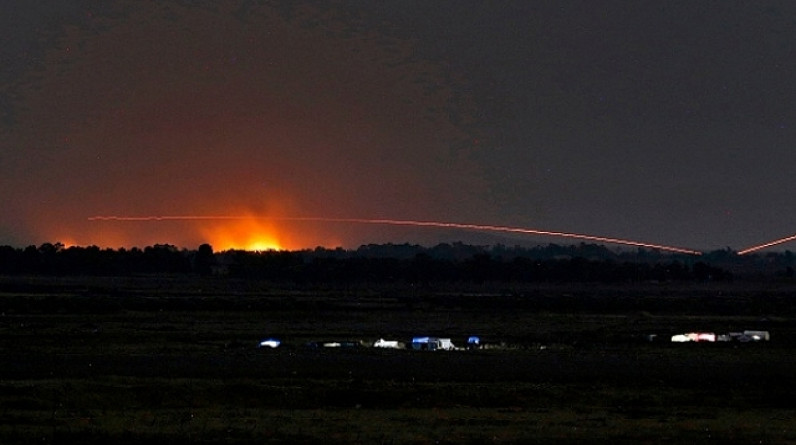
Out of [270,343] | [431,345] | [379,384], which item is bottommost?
[379,384]

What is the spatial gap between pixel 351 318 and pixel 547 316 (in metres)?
14.7

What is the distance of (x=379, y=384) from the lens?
5156 centimetres

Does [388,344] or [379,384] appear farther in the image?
[388,344]

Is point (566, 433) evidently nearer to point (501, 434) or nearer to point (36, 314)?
point (501, 434)

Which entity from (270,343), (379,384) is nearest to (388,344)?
(270,343)

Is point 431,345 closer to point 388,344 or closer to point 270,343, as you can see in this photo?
point 388,344

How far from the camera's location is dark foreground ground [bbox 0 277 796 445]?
39.5 meters

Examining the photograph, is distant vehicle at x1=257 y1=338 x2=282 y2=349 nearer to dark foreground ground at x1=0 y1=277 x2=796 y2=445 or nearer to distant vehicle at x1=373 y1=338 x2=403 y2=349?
dark foreground ground at x1=0 y1=277 x2=796 y2=445

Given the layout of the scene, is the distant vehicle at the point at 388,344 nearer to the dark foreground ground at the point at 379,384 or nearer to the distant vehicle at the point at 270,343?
the dark foreground ground at the point at 379,384

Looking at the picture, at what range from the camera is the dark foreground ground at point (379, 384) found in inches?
1556

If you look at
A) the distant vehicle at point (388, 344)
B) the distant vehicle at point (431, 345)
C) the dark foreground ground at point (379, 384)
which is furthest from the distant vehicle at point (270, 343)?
the distant vehicle at point (431, 345)

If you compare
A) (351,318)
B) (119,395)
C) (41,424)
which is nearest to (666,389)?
(119,395)

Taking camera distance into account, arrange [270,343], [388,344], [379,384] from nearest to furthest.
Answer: [379,384] → [270,343] → [388,344]

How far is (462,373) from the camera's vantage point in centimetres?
5709
